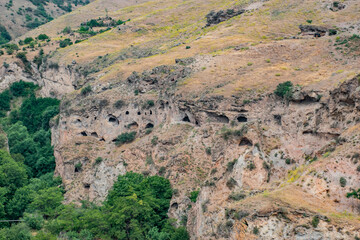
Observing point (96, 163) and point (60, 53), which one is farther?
point (60, 53)

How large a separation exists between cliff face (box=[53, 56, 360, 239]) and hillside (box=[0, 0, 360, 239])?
0.47ft

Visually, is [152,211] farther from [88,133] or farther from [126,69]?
[126,69]

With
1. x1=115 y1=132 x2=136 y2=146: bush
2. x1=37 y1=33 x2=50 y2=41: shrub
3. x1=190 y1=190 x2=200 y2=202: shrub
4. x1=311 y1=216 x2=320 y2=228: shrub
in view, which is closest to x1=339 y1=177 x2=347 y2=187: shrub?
x1=311 y1=216 x2=320 y2=228: shrub

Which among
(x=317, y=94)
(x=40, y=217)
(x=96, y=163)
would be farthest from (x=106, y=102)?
(x=317, y=94)

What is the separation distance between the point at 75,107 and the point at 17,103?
38.4m

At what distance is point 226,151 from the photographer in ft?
163

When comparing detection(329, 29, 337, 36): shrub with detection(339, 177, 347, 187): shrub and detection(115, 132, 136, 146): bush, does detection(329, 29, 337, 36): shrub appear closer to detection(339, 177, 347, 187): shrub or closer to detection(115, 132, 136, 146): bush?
detection(115, 132, 136, 146): bush

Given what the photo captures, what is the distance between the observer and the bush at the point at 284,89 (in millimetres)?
59550

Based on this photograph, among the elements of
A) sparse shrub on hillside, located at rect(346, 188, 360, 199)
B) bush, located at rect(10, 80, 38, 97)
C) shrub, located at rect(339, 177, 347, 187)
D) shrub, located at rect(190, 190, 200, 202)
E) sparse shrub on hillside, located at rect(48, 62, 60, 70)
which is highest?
shrub, located at rect(339, 177, 347, 187)

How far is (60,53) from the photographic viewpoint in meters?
114

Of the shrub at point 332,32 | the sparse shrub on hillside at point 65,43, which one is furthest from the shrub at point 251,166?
the sparse shrub on hillside at point 65,43

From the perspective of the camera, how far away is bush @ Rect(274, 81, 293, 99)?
2344 inches

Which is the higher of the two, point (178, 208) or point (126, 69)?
point (126, 69)

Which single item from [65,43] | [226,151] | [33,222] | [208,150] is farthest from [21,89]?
[226,151]
